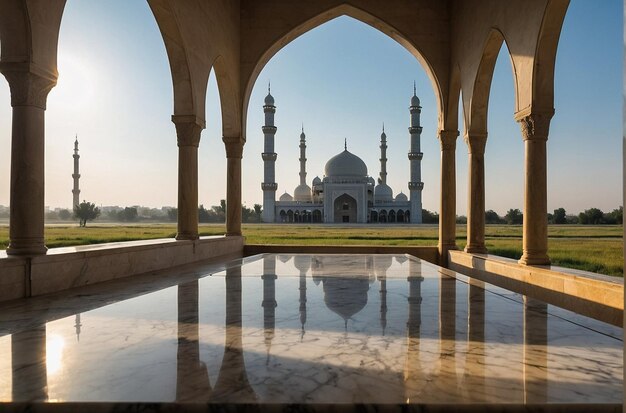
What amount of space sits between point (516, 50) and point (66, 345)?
17.4 ft

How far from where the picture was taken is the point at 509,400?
4.53 feet

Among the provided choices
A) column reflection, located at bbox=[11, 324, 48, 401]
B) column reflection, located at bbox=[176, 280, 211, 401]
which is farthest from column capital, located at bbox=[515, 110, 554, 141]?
column reflection, located at bbox=[11, 324, 48, 401]

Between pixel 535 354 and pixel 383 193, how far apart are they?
4410cm

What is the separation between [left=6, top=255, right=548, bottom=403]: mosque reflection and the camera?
1444 mm

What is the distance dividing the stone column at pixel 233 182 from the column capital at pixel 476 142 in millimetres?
3904

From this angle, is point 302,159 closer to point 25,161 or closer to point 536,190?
point 536,190

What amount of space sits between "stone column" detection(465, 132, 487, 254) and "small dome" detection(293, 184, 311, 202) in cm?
3922

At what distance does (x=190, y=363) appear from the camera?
1693 mm

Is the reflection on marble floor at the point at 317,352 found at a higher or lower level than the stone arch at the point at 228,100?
lower

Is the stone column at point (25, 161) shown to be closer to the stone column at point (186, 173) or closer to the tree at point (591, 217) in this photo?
the stone column at point (186, 173)

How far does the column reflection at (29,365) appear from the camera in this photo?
4.68ft

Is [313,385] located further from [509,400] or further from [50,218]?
[50,218]

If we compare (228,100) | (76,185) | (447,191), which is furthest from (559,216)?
(76,185)

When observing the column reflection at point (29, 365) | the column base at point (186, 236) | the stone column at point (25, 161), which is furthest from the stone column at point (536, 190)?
the stone column at point (25, 161)
